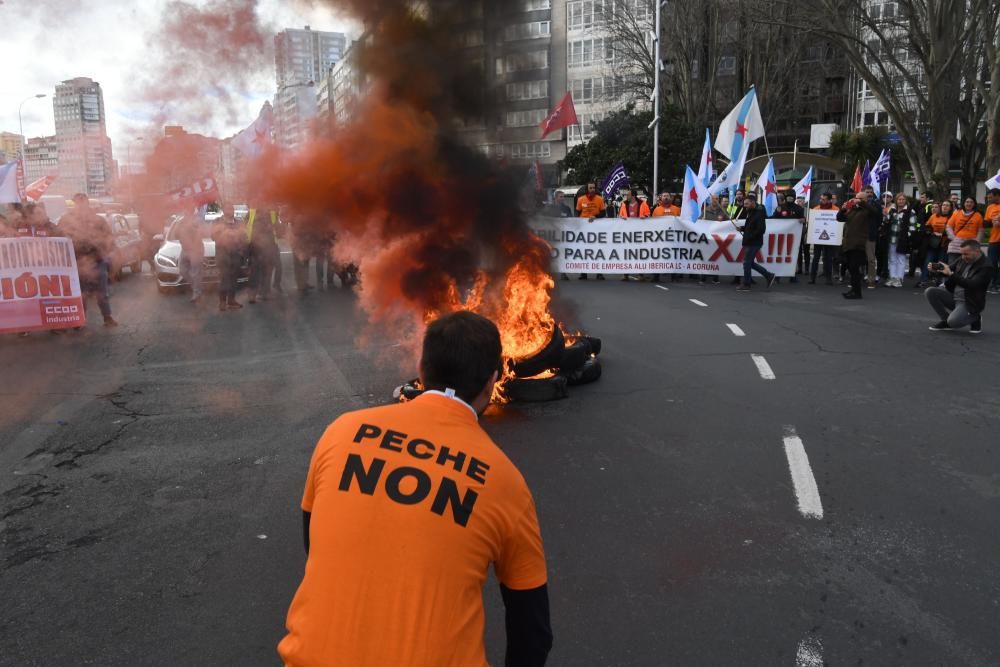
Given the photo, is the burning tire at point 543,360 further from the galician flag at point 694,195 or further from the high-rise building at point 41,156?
the galician flag at point 694,195

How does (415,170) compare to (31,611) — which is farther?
(415,170)

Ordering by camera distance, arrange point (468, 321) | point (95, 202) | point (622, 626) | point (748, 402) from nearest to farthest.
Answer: point (468, 321), point (622, 626), point (748, 402), point (95, 202)

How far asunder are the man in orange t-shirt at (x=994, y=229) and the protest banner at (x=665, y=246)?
330cm

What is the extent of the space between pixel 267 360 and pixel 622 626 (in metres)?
6.45

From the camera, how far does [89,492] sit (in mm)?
4895

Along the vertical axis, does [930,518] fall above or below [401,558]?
below

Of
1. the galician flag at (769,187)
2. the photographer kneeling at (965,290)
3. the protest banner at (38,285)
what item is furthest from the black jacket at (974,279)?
the protest banner at (38,285)

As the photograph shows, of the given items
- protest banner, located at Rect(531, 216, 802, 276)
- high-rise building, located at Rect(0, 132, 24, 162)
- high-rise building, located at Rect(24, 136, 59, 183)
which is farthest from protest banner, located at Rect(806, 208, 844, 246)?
high-rise building, located at Rect(0, 132, 24, 162)

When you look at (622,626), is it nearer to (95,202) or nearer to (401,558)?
(401,558)

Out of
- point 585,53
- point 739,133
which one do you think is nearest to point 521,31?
point 739,133

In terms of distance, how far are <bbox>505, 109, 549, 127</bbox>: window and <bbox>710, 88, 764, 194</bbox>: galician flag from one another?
9.60 m

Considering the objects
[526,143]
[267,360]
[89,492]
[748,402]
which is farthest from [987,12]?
[89,492]

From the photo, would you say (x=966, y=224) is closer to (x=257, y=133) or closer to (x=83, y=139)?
(x=257, y=133)

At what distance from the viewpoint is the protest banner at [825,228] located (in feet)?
51.9
